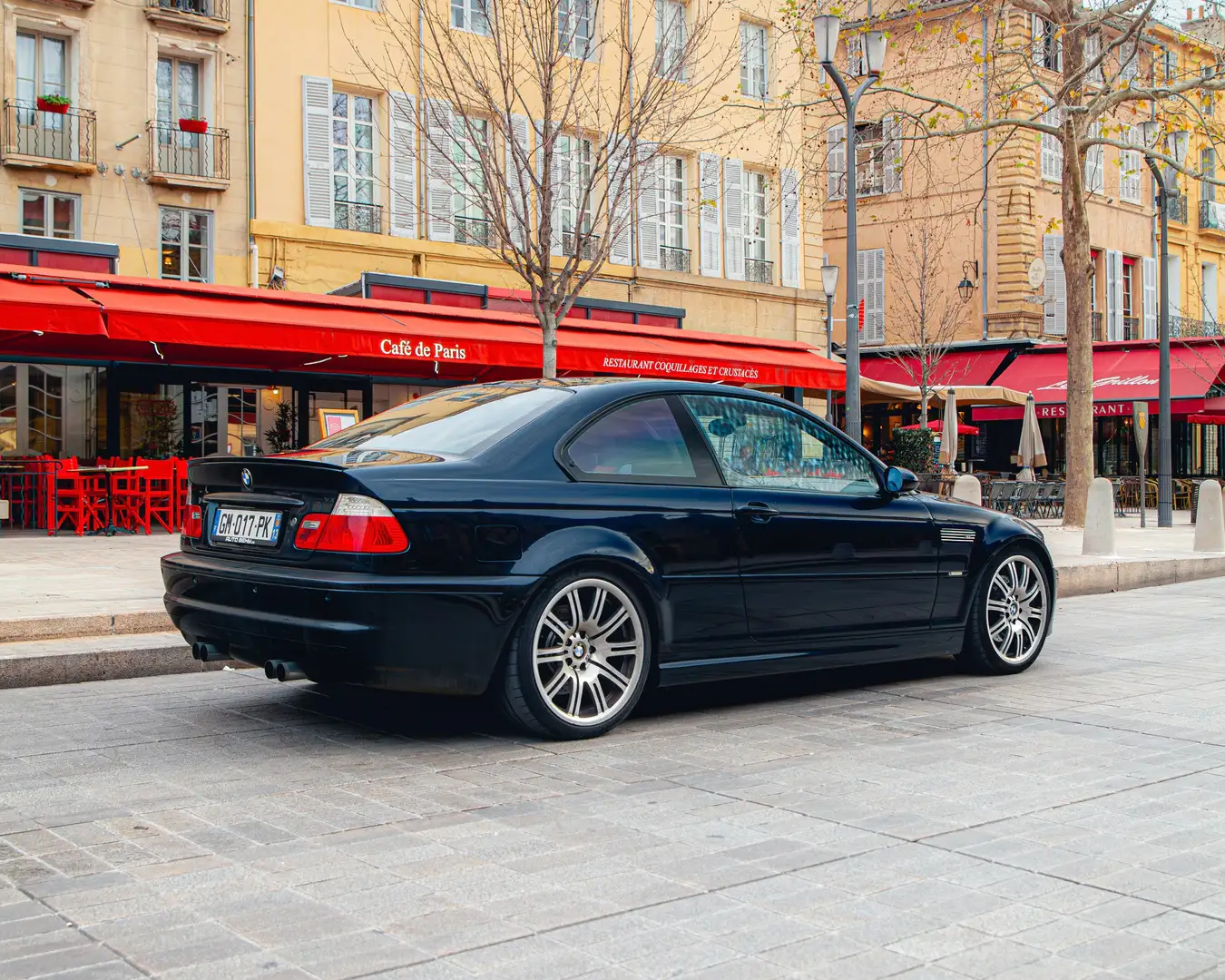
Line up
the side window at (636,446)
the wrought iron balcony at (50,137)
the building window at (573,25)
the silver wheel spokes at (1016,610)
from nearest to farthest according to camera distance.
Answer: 1. the side window at (636,446)
2. the silver wheel spokes at (1016,610)
3. the building window at (573,25)
4. the wrought iron balcony at (50,137)

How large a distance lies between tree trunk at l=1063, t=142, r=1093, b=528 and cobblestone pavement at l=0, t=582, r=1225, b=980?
14.2 metres

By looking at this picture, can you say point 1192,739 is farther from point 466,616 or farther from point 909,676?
point 466,616

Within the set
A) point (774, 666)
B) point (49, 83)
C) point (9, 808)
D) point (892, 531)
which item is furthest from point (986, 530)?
point (49, 83)

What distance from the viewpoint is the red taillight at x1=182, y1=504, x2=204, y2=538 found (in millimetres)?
5887

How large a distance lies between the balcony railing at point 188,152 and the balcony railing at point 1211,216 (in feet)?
107

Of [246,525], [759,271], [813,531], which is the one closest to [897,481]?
[813,531]

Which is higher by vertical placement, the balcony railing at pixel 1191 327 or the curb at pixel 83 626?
the balcony railing at pixel 1191 327

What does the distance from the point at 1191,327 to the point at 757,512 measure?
39.4 m

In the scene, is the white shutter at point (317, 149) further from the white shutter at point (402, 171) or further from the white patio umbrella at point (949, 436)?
the white patio umbrella at point (949, 436)

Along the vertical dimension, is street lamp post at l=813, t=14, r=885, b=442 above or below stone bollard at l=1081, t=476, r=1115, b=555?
above

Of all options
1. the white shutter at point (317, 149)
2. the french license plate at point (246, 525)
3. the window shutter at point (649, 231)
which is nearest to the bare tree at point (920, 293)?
the window shutter at point (649, 231)

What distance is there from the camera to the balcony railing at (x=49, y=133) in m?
19.8

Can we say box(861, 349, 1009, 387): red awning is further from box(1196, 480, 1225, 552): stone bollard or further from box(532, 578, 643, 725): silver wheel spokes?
box(532, 578, 643, 725): silver wheel spokes

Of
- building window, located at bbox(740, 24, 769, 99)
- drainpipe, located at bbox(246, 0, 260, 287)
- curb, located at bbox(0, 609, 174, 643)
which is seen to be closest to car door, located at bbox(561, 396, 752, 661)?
→ curb, located at bbox(0, 609, 174, 643)
